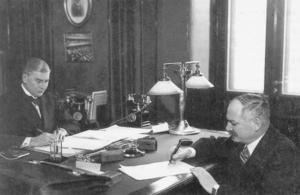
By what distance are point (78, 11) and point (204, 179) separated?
11.5 feet

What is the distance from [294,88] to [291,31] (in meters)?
0.51

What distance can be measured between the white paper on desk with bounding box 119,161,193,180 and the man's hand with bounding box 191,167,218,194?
2.1 inches

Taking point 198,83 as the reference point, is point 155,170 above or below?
below

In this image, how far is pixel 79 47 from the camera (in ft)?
16.1

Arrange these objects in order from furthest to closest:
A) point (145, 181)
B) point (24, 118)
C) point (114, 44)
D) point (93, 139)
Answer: point (114, 44) < point (24, 118) < point (93, 139) < point (145, 181)

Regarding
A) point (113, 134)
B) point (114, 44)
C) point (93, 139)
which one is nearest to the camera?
point (93, 139)

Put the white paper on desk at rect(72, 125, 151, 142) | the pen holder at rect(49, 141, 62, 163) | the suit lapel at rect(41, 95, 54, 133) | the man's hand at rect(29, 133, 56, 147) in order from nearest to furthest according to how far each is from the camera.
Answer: the pen holder at rect(49, 141, 62, 163)
the man's hand at rect(29, 133, 56, 147)
the white paper on desk at rect(72, 125, 151, 142)
the suit lapel at rect(41, 95, 54, 133)

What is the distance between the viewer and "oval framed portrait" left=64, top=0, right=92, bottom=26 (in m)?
4.78

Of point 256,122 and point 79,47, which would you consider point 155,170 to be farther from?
point 79,47

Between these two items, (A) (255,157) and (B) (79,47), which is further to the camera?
(B) (79,47)

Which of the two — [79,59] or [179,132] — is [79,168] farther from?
[79,59]

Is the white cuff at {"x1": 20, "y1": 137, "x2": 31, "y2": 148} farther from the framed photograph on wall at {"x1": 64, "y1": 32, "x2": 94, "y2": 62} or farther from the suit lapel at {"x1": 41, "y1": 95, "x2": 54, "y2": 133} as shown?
the framed photograph on wall at {"x1": 64, "y1": 32, "x2": 94, "y2": 62}

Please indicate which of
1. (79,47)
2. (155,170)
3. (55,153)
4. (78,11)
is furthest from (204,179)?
(78,11)

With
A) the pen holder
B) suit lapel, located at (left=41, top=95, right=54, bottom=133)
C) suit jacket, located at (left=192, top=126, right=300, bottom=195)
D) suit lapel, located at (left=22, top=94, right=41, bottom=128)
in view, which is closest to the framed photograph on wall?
suit lapel, located at (left=41, top=95, right=54, bottom=133)
